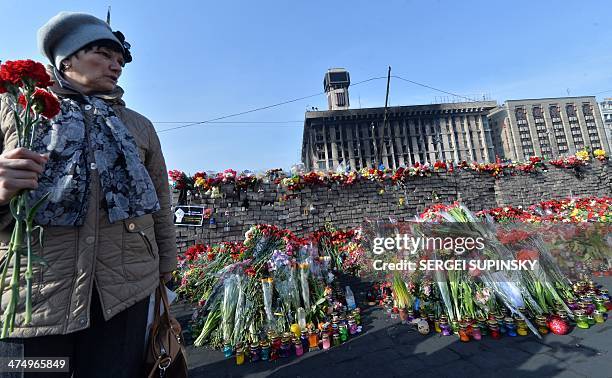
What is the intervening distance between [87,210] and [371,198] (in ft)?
32.0

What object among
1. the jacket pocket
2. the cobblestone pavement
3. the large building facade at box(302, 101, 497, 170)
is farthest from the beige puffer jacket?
the large building facade at box(302, 101, 497, 170)

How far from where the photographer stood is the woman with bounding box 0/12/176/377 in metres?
1.11

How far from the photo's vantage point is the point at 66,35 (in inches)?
55.7

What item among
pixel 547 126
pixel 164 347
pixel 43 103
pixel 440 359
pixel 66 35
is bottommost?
pixel 440 359

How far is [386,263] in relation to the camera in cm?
510

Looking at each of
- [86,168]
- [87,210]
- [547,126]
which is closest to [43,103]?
[86,168]

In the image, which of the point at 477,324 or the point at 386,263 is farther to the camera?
the point at 386,263

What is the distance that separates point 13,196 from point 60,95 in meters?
0.62

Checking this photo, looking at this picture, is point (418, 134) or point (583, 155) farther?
point (418, 134)

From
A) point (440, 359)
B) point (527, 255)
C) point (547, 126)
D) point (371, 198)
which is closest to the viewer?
point (440, 359)

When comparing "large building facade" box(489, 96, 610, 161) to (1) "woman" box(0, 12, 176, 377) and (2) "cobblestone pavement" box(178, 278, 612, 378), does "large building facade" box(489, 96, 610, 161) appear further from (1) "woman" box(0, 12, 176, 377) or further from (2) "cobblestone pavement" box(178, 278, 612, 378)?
(1) "woman" box(0, 12, 176, 377)

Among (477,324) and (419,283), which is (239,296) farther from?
(477,324)

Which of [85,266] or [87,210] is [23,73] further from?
[85,266]

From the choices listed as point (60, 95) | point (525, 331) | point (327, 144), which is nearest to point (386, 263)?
point (525, 331)
